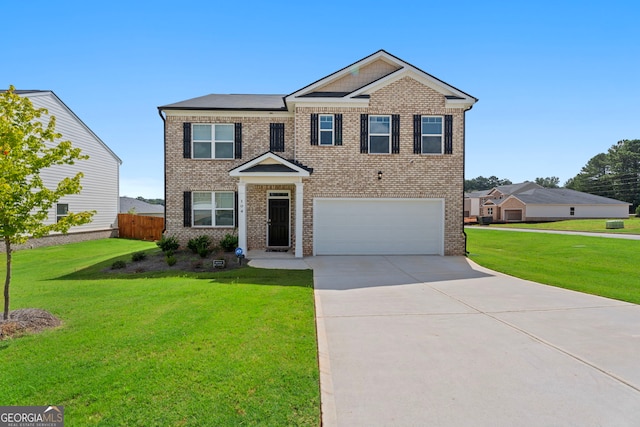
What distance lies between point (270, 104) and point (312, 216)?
5.52 meters

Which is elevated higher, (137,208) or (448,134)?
(448,134)

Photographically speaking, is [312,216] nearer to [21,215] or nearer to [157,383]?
[21,215]

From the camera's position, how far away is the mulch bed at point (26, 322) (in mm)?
5059

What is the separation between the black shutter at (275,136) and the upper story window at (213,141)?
5.35 ft

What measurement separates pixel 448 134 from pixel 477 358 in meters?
11.0

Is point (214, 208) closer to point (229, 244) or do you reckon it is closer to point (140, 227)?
point (229, 244)

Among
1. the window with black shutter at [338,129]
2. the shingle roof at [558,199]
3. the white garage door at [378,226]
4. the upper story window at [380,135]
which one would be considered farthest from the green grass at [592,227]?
the window with black shutter at [338,129]

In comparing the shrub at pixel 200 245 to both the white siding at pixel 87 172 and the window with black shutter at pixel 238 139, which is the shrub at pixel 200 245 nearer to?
the window with black shutter at pixel 238 139

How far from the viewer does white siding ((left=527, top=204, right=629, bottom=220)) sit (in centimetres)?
4488

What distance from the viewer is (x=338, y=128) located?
1346cm

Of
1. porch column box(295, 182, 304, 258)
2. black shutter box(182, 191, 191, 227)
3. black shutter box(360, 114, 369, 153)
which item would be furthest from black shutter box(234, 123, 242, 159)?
black shutter box(360, 114, 369, 153)

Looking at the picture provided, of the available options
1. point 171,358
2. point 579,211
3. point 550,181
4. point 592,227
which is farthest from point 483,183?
point 171,358

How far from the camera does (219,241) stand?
46.5 ft

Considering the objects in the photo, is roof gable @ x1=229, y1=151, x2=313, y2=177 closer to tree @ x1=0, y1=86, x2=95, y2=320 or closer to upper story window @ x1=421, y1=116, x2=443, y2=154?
upper story window @ x1=421, y1=116, x2=443, y2=154
